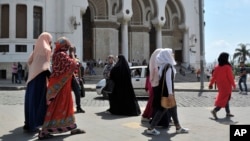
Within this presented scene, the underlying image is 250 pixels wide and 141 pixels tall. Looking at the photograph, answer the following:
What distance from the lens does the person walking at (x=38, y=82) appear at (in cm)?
643

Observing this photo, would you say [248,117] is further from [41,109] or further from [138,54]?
[138,54]

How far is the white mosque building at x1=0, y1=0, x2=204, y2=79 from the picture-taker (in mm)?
24516

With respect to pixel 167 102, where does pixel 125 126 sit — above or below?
below

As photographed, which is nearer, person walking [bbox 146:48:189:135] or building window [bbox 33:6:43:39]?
person walking [bbox 146:48:189:135]

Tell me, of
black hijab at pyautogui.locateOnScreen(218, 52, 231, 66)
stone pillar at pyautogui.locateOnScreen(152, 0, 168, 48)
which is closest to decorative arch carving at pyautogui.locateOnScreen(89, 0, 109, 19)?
stone pillar at pyautogui.locateOnScreen(152, 0, 168, 48)

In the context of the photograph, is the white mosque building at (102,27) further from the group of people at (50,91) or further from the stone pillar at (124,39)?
the group of people at (50,91)

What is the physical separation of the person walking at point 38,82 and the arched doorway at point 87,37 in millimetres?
24726

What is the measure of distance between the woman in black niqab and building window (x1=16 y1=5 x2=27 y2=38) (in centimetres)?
1728

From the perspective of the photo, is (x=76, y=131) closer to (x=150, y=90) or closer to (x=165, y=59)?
(x=165, y=59)

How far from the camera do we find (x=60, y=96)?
20.7ft

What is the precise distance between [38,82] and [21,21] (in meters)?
19.4

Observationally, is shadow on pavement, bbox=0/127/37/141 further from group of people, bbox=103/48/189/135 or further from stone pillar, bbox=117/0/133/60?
stone pillar, bbox=117/0/133/60

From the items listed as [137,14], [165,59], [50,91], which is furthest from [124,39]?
[50,91]

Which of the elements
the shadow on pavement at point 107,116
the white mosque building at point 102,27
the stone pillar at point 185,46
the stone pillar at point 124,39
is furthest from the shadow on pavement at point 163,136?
the stone pillar at point 185,46
